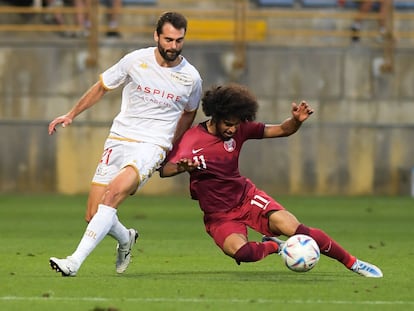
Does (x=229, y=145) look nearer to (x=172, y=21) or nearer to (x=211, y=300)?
(x=172, y=21)

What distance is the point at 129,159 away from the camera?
39.2 feet

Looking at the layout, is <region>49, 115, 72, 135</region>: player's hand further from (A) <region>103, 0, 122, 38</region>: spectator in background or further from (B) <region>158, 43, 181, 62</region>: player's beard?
(A) <region>103, 0, 122, 38</region>: spectator in background

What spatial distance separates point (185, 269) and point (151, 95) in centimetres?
178

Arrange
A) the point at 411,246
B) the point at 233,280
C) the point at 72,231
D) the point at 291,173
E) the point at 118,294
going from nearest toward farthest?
1. the point at 118,294
2. the point at 233,280
3. the point at 411,246
4. the point at 72,231
5. the point at 291,173

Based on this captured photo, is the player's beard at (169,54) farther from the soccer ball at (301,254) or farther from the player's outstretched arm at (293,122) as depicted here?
the soccer ball at (301,254)

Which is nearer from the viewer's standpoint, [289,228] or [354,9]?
[289,228]

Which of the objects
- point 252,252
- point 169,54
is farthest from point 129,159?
point 252,252

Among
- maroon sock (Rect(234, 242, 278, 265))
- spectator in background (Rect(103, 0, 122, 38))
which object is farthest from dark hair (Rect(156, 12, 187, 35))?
spectator in background (Rect(103, 0, 122, 38))

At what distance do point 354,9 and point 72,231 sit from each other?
12.1 meters

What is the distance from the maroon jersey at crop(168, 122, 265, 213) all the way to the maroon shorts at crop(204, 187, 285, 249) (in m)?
0.06

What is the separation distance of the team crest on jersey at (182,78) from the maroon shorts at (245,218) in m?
1.13

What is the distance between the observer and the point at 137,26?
92.6ft

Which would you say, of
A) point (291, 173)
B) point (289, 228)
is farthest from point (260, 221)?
point (291, 173)

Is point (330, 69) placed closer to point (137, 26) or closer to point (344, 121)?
point (344, 121)
